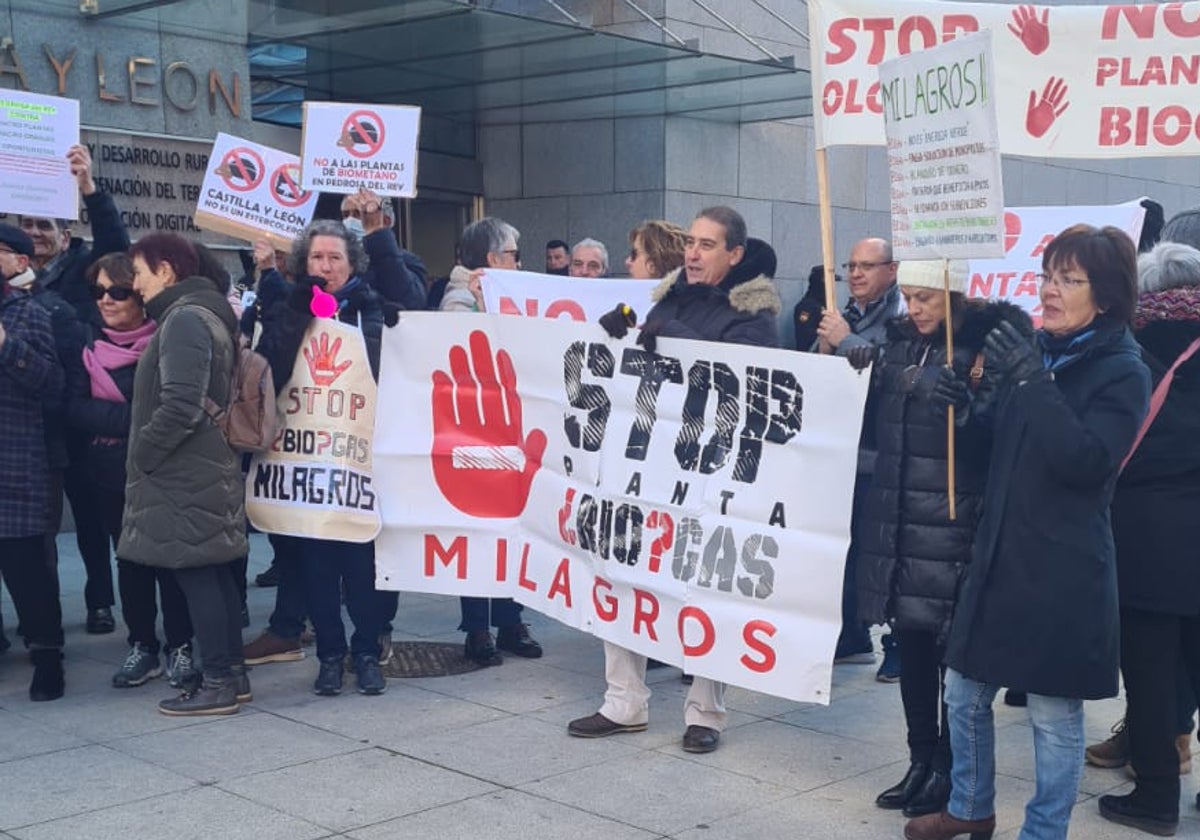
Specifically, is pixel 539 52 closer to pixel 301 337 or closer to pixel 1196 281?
pixel 301 337

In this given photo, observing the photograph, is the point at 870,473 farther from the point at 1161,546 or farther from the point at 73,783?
the point at 73,783

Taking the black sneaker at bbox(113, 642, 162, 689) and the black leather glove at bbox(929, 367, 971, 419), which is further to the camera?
the black sneaker at bbox(113, 642, 162, 689)

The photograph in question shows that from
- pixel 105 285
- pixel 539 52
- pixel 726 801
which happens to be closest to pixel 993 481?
pixel 726 801

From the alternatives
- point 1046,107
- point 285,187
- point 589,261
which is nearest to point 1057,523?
point 1046,107

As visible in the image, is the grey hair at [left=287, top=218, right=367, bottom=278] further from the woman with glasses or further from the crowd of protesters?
the woman with glasses

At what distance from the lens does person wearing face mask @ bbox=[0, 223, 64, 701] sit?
20.3 feet

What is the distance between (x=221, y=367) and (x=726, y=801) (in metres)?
2.57

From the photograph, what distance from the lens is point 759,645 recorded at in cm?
532

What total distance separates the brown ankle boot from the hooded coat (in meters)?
2.84

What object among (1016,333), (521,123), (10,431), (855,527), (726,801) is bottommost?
(726,801)

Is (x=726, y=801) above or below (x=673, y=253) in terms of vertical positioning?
below

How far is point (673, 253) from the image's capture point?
677 cm

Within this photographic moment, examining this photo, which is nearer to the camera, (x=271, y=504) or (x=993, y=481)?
(x=993, y=481)

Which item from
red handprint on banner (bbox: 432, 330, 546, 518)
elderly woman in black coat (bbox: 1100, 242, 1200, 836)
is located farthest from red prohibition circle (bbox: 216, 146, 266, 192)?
elderly woman in black coat (bbox: 1100, 242, 1200, 836)
